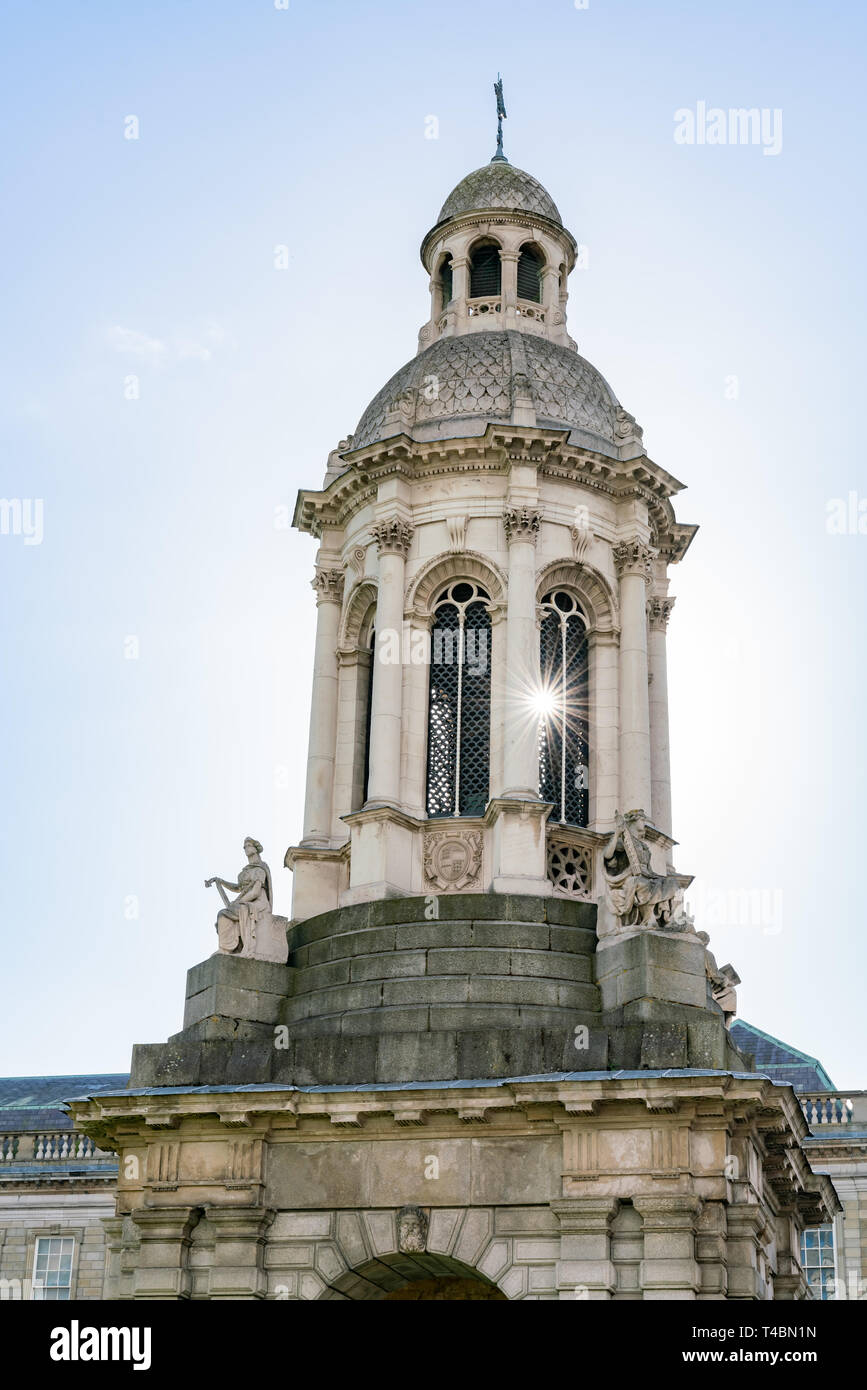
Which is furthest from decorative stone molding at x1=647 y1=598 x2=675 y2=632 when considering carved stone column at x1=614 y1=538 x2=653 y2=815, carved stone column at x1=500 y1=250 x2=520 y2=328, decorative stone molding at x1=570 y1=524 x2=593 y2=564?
carved stone column at x1=500 y1=250 x2=520 y2=328

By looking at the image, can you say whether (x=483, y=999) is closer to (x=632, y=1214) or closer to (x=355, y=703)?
(x=632, y=1214)

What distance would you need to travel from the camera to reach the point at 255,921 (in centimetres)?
2806

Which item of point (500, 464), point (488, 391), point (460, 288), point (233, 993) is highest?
point (460, 288)

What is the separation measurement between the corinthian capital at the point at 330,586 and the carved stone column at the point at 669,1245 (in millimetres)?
13423

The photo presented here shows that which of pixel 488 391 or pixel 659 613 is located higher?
pixel 488 391

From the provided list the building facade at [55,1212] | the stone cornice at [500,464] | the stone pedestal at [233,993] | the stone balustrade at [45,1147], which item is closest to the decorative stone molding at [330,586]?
the stone cornice at [500,464]

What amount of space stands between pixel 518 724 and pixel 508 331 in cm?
868

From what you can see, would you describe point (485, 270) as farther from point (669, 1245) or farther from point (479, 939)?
point (669, 1245)

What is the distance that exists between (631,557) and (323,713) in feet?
20.4

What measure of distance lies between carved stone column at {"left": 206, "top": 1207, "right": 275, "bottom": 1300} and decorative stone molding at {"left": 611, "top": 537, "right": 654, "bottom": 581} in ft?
42.8

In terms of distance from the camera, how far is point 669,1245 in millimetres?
23141

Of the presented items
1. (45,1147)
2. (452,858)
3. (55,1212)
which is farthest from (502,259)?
(55,1212)

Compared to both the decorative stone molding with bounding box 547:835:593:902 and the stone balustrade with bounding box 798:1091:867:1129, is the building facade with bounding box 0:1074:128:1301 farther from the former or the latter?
the decorative stone molding with bounding box 547:835:593:902
